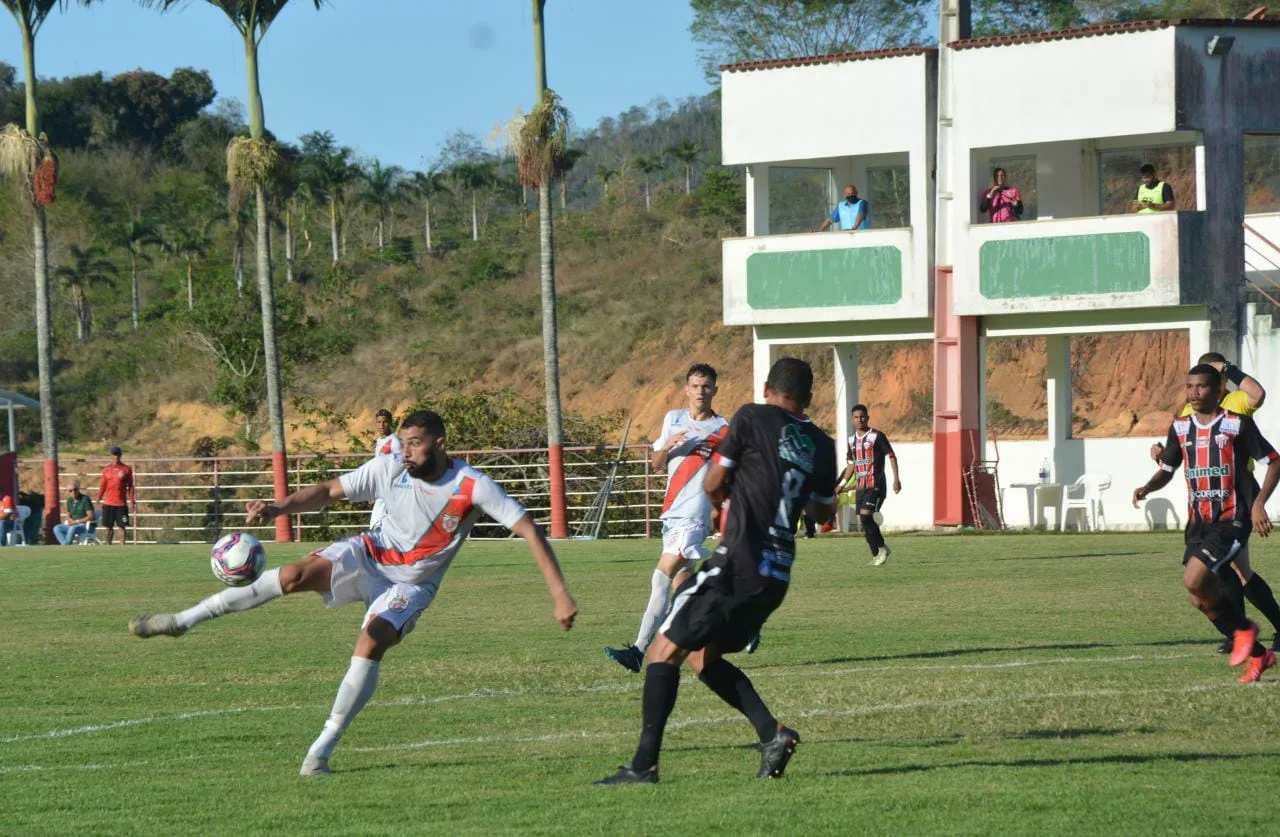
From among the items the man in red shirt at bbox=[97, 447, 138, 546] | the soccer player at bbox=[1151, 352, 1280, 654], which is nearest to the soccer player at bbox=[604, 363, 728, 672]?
the soccer player at bbox=[1151, 352, 1280, 654]

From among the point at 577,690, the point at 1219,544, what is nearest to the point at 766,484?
the point at 577,690

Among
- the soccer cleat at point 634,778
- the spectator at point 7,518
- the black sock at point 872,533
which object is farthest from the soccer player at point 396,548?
the spectator at point 7,518

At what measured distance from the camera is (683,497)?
1298 centimetres

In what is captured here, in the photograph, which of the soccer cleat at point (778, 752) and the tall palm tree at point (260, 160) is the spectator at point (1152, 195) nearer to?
the tall palm tree at point (260, 160)

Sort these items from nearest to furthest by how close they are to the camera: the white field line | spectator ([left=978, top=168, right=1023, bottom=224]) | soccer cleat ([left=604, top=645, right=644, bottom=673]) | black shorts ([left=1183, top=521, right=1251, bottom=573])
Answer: the white field line → black shorts ([left=1183, top=521, right=1251, bottom=573]) → soccer cleat ([left=604, top=645, right=644, bottom=673]) → spectator ([left=978, top=168, right=1023, bottom=224])

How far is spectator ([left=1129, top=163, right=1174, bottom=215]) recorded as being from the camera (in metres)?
30.9

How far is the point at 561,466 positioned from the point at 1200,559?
73.0ft

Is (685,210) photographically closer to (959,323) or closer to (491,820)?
(959,323)

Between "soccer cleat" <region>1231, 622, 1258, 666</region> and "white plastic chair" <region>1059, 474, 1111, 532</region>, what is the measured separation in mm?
20717

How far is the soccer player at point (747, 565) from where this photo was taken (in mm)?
7898

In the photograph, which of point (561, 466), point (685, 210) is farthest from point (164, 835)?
point (685, 210)

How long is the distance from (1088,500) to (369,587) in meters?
24.7

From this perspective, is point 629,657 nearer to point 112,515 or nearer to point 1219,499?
point 1219,499

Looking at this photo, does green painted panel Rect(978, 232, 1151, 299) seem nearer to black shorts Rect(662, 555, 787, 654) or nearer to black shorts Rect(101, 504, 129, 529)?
black shorts Rect(101, 504, 129, 529)
